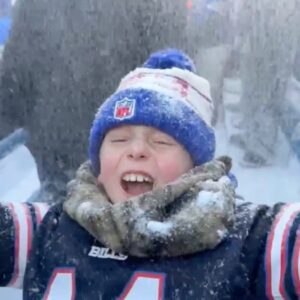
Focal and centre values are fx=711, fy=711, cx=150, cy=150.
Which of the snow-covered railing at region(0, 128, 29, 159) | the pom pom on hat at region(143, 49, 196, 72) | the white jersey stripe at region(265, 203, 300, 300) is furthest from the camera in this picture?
the snow-covered railing at region(0, 128, 29, 159)

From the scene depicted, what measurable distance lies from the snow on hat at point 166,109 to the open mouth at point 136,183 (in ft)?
0.31

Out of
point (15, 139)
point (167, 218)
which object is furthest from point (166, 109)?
point (15, 139)

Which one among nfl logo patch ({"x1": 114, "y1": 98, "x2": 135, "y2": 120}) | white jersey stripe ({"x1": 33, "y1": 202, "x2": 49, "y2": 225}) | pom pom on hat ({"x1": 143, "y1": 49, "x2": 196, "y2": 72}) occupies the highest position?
pom pom on hat ({"x1": 143, "y1": 49, "x2": 196, "y2": 72})

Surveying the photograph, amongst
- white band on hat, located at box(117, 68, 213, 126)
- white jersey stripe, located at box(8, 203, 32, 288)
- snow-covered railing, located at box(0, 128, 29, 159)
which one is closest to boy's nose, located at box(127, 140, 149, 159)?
white band on hat, located at box(117, 68, 213, 126)

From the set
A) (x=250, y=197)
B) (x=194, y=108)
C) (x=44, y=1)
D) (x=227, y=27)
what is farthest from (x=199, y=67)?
(x=194, y=108)

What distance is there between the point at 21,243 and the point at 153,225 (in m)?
0.26

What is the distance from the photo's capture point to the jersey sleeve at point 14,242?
3.95ft

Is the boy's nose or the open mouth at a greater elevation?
the boy's nose

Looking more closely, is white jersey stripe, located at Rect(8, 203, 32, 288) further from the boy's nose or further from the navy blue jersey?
the boy's nose

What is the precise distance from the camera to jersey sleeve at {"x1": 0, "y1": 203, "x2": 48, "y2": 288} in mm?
1204

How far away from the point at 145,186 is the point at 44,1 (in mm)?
1238

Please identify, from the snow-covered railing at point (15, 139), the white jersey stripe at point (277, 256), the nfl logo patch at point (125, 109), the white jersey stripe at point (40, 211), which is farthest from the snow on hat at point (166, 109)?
the snow-covered railing at point (15, 139)

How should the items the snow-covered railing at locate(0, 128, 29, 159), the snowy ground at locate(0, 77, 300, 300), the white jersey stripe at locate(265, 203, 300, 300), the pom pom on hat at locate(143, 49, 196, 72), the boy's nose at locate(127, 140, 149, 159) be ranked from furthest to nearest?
the snowy ground at locate(0, 77, 300, 300), the snow-covered railing at locate(0, 128, 29, 159), the pom pom on hat at locate(143, 49, 196, 72), the boy's nose at locate(127, 140, 149, 159), the white jersey stripe at locate(265, 203, 300, 300)

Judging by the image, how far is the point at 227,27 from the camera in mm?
3152
